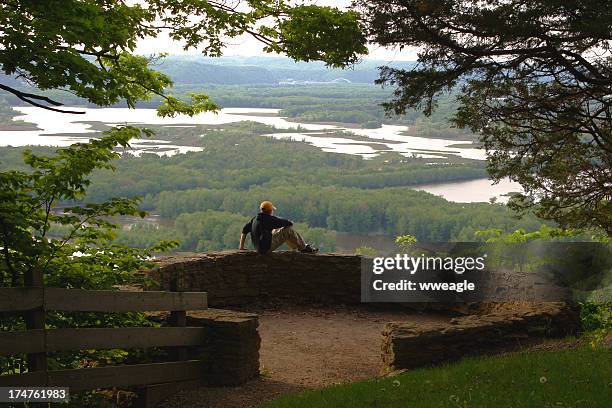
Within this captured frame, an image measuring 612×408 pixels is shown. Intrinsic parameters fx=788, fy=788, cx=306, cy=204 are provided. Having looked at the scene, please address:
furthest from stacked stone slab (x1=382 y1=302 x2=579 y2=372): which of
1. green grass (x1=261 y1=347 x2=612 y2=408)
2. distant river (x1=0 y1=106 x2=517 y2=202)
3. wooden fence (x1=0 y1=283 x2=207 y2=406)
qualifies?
distant river (x1=0 y1=106 x2=517 y2=202)

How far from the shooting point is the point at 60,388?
6.72 metres

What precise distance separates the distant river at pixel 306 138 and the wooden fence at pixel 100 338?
60.0 m

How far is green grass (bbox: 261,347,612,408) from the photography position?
21.4 ft

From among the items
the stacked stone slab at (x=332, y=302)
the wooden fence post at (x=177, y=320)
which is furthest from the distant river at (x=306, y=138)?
the wooden fence post at (x=177, y=320)

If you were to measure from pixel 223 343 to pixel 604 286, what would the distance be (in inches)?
226

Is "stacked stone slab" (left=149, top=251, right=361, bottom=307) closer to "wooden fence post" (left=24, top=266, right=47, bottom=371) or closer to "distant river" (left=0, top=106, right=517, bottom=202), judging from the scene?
"wooden fence post" (left=24, top=266, right=47, bottom=371)

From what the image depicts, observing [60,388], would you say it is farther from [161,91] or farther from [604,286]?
[604,286]

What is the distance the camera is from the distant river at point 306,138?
250 feet

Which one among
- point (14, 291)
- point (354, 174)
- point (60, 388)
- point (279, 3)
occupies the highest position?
point (279, 3)

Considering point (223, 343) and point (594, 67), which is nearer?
point (223, 343)

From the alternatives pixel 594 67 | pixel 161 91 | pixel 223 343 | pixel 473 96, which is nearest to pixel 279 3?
pixel 161 91

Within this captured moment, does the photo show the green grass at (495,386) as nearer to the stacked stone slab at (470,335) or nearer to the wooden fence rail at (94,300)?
the stacked stone slab at (470,335)

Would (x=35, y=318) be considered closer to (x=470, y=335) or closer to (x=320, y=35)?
(x=470, y=335)

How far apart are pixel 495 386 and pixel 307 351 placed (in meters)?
4.66
